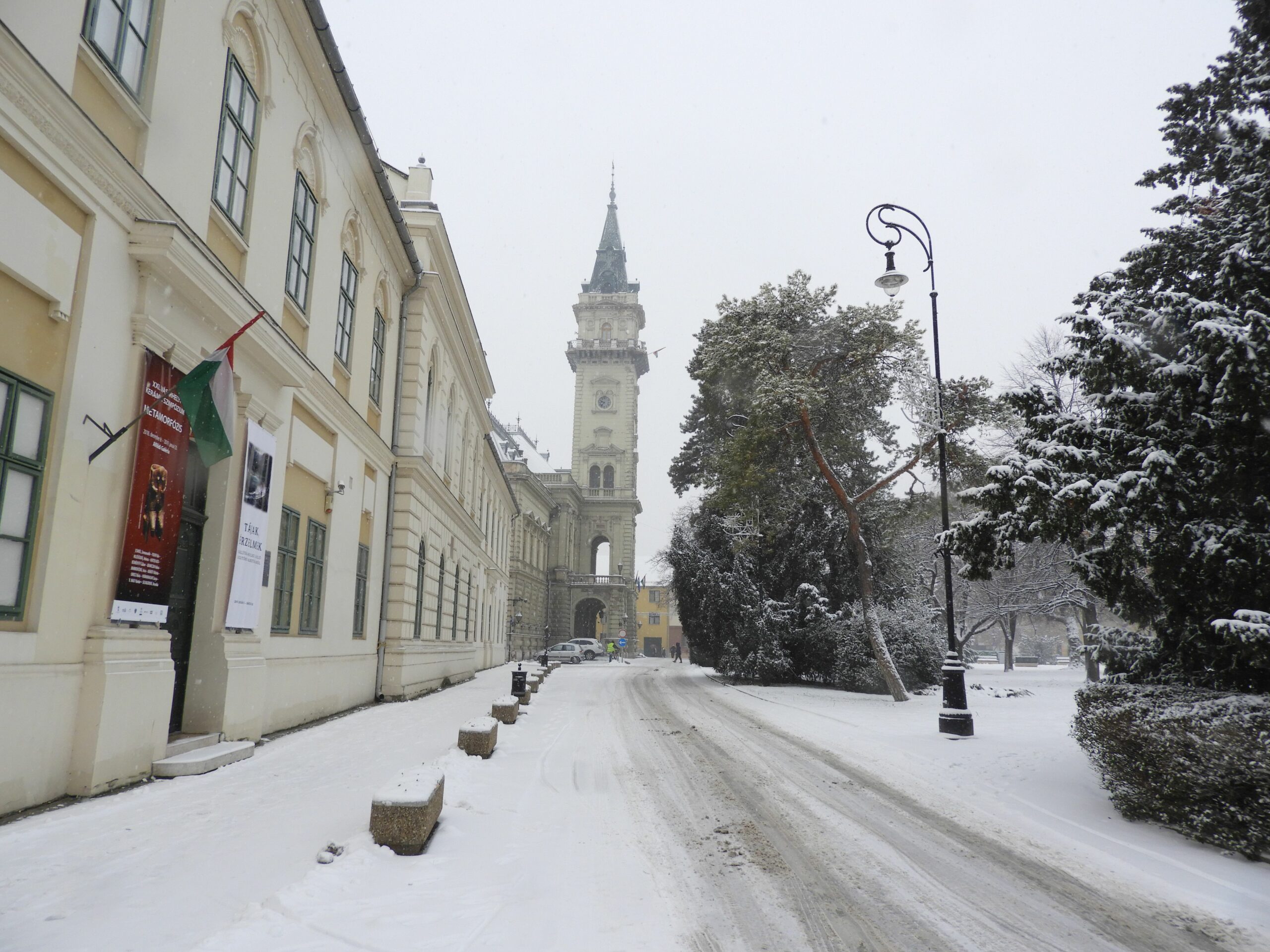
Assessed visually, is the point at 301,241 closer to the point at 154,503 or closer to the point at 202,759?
the point at 154,503

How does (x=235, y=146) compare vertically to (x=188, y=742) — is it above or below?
above

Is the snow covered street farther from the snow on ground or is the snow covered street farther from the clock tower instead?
the clock tower

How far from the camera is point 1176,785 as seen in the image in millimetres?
6070

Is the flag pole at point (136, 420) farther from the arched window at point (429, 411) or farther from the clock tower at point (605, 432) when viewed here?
the clock tower at point (605, 432)

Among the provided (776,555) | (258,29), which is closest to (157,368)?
(258,29)

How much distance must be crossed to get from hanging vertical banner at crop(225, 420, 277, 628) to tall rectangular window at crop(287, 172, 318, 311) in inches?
99.7

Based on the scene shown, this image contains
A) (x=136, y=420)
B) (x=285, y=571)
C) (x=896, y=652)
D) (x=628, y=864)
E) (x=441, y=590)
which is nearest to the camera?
(x=628, y=864)

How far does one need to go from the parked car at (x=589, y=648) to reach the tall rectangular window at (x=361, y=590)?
4123 cm

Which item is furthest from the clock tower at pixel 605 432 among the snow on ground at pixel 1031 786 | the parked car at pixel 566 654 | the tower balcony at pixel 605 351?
the snow on ground at pixel 1031 786

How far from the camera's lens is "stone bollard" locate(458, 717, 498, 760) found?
8977mm

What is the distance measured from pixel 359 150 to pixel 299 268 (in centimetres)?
348

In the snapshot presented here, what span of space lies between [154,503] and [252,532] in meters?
2.48

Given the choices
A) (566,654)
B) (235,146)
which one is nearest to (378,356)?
(235,146)

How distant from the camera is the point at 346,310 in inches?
569
